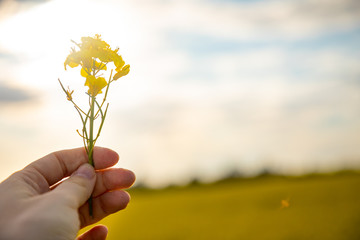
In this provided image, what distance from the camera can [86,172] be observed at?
2.13 meters

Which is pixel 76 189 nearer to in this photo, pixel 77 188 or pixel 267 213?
pixel 77 188

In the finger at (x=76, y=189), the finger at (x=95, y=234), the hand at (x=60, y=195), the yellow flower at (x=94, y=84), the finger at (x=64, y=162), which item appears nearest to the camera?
the hand at (x=60, y=195)

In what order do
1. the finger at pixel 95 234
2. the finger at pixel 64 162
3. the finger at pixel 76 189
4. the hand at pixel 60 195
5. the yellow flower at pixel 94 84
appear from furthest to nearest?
the finger at pixel 95 234 < the finger at pixel 64 162 < the yellow flower at pixel 94 84 < the finger at pixel 76 189 < the hand at pixel 60 195

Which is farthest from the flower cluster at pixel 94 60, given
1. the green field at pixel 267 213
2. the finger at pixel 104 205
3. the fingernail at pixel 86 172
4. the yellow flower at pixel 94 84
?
the green field at pixel 267 213

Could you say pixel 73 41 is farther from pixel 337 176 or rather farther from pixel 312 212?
pixel 337 176

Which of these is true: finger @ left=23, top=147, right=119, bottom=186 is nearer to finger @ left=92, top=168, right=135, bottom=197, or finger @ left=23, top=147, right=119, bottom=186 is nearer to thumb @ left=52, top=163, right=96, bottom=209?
finger @ left=92, top=168, right=135, bottom=197

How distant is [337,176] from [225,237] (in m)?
2.93

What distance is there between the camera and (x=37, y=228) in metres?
1.68

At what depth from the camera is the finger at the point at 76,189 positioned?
1.84 m

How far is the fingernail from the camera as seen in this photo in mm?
2105

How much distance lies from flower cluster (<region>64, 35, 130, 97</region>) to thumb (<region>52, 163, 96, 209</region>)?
1.63 feet

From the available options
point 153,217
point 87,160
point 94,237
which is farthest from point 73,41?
point 153,217

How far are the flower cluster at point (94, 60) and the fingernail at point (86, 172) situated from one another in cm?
47

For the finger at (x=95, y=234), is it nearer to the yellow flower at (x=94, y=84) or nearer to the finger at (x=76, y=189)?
the finger at (x=76, y=189)
